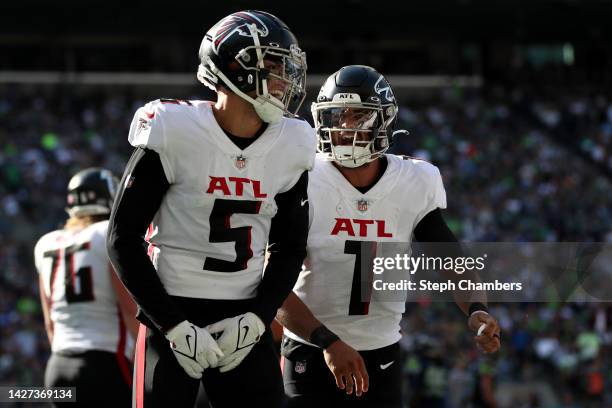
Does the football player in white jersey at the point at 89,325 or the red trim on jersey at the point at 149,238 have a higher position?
the football player in white jersey at the point at 89,325

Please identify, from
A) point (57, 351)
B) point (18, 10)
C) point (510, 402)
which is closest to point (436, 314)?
point (510, 402)

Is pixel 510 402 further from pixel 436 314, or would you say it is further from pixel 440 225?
pixel 440 225

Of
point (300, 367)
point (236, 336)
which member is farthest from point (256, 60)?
point (300, 367)

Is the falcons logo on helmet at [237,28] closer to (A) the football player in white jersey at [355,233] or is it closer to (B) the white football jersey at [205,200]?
(B) the white football jersey at [205,200]

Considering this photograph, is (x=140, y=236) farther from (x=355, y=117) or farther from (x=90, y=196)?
(x=90, y=196)

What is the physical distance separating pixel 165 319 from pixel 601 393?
10678 mm

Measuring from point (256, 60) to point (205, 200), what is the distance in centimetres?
47

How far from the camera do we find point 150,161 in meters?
3.24

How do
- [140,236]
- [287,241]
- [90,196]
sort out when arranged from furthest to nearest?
[90,196]
[287,241]
[140,236]

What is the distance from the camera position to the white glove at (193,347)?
3.15m

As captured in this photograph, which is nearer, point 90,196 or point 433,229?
point 433,229

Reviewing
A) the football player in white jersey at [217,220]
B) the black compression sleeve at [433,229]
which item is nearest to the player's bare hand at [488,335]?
the black compression sleeve at [433,229]

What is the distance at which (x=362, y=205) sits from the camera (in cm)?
414

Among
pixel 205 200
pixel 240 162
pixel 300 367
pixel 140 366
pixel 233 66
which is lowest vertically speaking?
pixel 140 366
